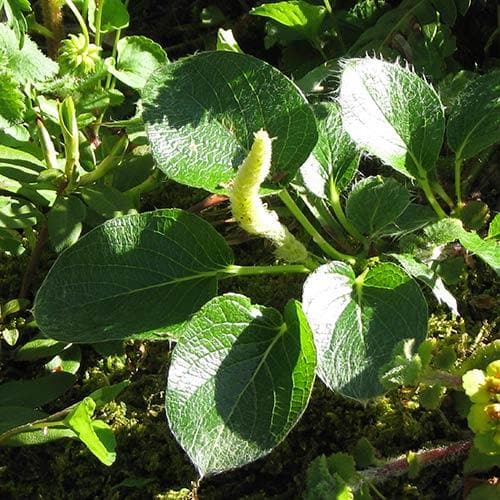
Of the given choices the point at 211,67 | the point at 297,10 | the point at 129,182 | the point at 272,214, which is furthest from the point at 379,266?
the point at 297,10

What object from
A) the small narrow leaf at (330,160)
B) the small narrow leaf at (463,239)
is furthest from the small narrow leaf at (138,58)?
the small narrow leaf at (463,239)

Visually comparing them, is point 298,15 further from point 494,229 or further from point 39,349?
point 39,349

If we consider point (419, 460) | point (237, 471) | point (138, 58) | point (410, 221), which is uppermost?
point (138, 58)

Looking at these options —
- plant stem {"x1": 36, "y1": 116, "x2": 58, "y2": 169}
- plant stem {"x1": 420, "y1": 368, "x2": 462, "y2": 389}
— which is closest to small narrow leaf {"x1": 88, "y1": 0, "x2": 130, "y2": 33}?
plant stem {"x1": 36, "y1": 116, "x2": 58, "y2": 169}

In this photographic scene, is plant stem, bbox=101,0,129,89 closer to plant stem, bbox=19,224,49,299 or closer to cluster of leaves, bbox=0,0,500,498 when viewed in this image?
cluster of leaves, bbox=0,0,500,498

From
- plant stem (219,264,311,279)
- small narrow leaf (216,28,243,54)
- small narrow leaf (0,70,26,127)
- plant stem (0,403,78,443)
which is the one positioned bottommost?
plant stem (0,403,78,443)

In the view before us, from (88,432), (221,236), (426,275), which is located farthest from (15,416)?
(426,275)

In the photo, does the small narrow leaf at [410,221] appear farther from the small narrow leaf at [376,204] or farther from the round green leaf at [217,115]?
the round green leaf at [217,115]
